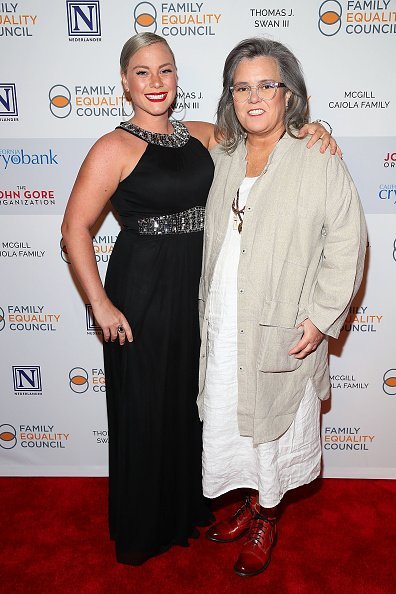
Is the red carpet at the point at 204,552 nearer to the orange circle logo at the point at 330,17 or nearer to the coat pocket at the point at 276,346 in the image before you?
the coat pocket at the point at 276,346

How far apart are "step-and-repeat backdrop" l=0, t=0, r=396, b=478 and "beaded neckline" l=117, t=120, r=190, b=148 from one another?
18.2 inches

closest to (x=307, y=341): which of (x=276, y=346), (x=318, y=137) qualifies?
(x=276, y=346)

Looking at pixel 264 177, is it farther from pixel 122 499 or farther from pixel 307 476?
pixel 122 499

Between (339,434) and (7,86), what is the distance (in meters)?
2.26

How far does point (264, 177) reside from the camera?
1.86m

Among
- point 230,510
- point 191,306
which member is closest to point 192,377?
point 191,306

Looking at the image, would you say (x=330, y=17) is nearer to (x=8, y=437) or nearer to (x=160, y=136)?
(x=160, y=136)

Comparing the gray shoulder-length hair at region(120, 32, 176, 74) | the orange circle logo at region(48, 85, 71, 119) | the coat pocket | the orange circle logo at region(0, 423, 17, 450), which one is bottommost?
the orange circle logo at region(0, 423, 17, 450)

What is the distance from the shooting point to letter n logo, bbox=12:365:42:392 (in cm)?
283

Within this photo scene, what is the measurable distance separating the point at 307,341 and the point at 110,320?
0.69m

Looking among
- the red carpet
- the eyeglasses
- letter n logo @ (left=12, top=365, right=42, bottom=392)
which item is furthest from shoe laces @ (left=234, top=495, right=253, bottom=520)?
the eyeglasses

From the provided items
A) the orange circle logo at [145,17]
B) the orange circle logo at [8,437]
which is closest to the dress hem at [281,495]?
the orange circle logo at [8,437]

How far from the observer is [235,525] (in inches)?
95.5

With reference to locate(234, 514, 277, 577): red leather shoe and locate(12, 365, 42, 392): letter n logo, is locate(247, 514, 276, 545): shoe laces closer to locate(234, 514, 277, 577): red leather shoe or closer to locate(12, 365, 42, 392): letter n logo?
locate(234, 514, 277, 577): red leather shoe
